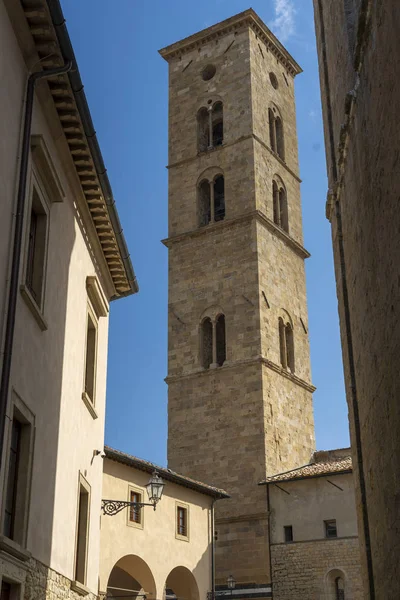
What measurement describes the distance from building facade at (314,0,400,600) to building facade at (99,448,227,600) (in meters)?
7.70

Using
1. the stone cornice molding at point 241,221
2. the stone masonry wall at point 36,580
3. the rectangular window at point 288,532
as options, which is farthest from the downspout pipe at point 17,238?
the stone cornice molding at point 241,221

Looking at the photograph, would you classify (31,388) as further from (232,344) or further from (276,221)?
(276,221)

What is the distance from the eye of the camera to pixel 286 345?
32.6 metres

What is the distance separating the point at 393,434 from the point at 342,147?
5271 mm

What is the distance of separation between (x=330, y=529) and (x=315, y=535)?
0.50 meters

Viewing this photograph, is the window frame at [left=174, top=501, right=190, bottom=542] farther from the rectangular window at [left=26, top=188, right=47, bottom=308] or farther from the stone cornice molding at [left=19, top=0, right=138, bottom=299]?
the rectangular window at [left=26, top=188, right=47, bottom=308]

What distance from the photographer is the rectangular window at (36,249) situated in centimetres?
991

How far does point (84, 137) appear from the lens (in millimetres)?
11109

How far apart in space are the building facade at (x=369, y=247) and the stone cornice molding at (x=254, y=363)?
15.7 m

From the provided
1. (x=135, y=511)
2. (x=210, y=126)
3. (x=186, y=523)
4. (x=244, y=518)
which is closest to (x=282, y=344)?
(x=244, y=518)

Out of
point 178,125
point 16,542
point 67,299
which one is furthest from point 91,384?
point 178,125

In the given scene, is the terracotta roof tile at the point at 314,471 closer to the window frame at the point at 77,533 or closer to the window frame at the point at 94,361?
the window frame at the point at 94,361

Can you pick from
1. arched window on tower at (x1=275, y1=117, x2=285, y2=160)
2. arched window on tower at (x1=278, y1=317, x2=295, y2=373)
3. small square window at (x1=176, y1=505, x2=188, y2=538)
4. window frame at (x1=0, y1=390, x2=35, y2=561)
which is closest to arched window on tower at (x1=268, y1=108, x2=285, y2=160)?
arched window on tower at (x1=275, y1=117, x2=285, y2=160)

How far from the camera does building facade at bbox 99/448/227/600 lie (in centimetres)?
1902
